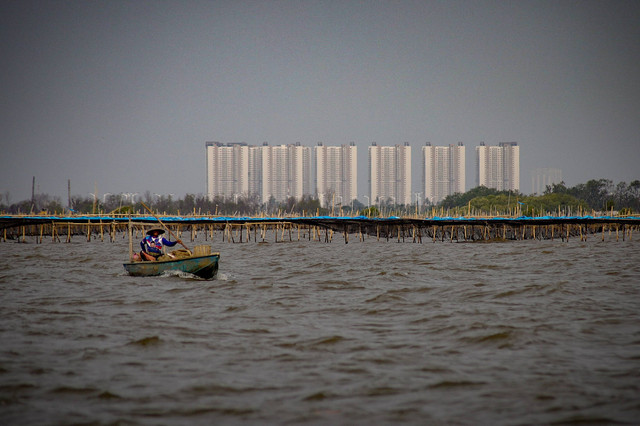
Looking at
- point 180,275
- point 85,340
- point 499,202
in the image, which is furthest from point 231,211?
point 85,340

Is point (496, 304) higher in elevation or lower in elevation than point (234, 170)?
lower

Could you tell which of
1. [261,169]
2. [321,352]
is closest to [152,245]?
[321,352]

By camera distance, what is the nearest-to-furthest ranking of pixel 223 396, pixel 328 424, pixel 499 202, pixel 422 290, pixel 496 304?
pixel 328 424, pixel 223 396, pixel 496 304, pixel 422 290, pixel 499 202

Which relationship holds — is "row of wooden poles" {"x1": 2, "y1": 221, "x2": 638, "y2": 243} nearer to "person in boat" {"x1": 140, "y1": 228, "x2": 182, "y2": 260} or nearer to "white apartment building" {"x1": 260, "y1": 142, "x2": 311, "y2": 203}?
"person in boat" {"x1": 140, "y1": 228, "x2": 182, "y2": 260}

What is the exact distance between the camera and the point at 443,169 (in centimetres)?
12188

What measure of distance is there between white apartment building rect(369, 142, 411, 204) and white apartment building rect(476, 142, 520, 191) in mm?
14563

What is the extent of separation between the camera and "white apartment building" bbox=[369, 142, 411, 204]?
4872 inches

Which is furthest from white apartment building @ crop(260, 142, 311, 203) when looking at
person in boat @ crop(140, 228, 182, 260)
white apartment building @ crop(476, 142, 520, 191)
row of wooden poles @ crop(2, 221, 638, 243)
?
person in boat @ crop(140, 228, 182, 260)

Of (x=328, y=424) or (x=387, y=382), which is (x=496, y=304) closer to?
(x=387, y=382)

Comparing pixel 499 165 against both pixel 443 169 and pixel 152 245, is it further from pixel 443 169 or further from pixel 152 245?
pixel 152 245

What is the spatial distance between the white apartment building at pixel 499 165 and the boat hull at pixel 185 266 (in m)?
109

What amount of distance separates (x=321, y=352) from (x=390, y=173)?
118892 millimetres

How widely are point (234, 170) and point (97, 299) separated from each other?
111 metres

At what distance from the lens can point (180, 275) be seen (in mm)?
13438
